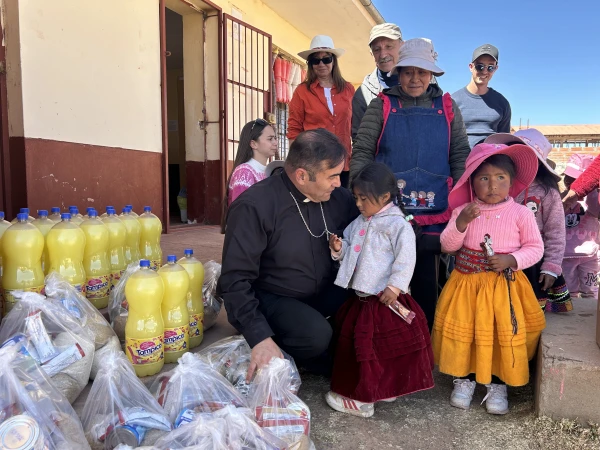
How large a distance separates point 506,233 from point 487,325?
0.44 m

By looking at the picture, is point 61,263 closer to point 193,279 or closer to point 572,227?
point 193,279

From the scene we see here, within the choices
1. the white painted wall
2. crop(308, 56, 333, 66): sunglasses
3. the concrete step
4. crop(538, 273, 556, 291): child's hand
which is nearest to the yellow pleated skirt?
the concrete step

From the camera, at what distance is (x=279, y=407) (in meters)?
1.64

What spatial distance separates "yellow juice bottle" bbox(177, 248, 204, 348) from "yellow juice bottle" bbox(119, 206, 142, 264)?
0.57 metres

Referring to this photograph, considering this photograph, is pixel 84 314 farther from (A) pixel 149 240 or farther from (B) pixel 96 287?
(A) pixel 149 240

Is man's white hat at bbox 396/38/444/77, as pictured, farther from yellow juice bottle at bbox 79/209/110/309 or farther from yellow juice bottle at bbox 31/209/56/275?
yellow juice bottle at bbox 31/209/56/275

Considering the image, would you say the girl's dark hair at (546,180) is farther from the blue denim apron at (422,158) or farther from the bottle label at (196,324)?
the bottle label at (196,324)

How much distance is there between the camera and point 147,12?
4.85m

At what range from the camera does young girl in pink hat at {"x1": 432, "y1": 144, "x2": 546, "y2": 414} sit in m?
2.10

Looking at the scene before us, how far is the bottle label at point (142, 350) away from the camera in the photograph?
1992mm

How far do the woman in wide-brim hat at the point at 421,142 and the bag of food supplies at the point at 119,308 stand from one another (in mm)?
1347

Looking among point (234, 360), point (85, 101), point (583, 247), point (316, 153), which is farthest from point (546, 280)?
point (85, 101)

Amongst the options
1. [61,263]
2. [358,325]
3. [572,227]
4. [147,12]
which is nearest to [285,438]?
[358,325]

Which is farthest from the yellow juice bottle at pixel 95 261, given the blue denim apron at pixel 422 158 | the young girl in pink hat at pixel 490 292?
the young girl in pink hat at pixel 490 292
